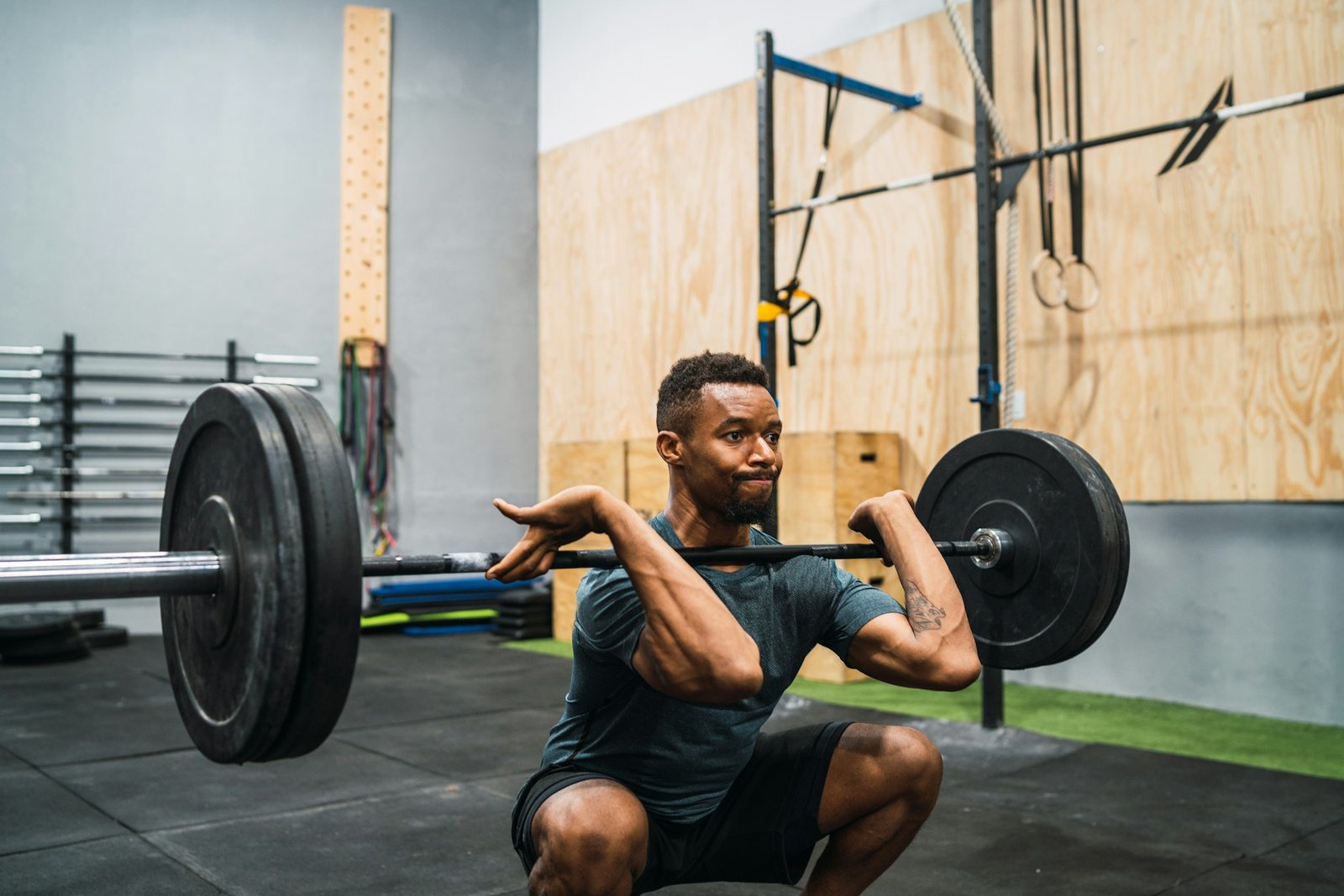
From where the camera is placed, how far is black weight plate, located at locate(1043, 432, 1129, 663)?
5.56ft

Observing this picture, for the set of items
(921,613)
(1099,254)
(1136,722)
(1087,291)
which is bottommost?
(1136,722)

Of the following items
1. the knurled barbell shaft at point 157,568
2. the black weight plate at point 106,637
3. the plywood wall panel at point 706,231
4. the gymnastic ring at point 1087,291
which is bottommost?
the black weight plate at point 106,637

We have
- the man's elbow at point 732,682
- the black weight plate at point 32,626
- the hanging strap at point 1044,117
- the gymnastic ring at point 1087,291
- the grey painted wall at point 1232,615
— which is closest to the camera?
the man's elbow at point 732,682

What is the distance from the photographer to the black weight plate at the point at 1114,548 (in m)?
1.69

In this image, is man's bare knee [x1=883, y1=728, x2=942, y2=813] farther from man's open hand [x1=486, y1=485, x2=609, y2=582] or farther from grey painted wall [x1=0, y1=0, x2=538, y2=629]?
grey painted wall [x1=0, y1=0, x2=538, y2=629]

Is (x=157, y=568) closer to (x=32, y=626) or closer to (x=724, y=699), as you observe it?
(x=724, y=699)

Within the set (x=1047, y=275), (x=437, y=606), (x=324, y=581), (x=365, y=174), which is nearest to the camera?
(x=324, y=581)

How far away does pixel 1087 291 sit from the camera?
12.6 feet

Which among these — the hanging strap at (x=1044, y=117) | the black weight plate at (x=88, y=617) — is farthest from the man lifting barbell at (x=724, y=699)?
the black weight plate at (x=88, y=617)

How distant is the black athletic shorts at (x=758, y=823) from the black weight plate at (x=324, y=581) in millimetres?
395

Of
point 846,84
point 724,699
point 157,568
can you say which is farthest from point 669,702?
point 846,84

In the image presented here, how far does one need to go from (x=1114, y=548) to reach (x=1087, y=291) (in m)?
2.39

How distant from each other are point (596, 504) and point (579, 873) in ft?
1.42

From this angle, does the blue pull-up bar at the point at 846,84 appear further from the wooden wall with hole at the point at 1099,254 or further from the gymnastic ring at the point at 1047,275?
the gymnastic ring at the point at 1047,275
